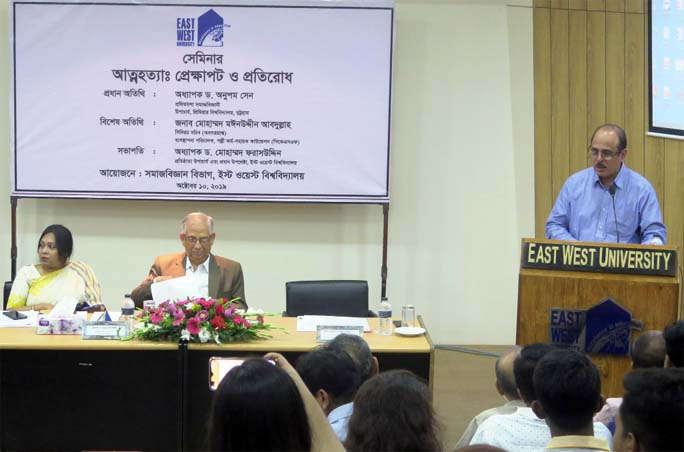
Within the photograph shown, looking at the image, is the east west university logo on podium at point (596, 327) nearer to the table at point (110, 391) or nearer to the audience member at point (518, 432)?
the table at point (110, 391)

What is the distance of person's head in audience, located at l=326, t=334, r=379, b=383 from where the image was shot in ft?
10.1

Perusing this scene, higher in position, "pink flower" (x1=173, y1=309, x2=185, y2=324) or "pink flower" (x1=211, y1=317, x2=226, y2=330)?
"pink flower" (x1=173, y1=309, x2=185, y2=324)

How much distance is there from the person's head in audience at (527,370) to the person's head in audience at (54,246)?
9.66 ft

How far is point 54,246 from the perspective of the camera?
4844mm

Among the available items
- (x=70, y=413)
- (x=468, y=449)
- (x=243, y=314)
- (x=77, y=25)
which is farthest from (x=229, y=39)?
(x=468, y=449)

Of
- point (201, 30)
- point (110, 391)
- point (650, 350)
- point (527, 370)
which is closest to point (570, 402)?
point (527, 370)

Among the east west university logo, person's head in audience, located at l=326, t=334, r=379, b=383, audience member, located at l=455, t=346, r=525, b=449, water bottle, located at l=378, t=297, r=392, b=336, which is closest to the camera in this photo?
audience member, located at l=455, t=346, r=525, b=449

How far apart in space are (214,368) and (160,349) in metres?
0.29

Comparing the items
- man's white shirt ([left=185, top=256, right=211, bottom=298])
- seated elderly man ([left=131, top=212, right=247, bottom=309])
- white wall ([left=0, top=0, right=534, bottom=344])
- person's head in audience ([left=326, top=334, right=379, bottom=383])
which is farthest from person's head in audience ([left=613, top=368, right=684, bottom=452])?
white wall ([left=0, top=0, right=534, bottom=344])

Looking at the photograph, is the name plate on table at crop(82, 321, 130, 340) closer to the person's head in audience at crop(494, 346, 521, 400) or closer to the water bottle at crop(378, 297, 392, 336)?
the water bottle at crop(378, 297, 392, 336)

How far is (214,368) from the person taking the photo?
12.4ft

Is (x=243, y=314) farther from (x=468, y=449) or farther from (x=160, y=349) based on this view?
(x=468, y=449)

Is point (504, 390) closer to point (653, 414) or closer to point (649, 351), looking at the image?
point (649, 351)

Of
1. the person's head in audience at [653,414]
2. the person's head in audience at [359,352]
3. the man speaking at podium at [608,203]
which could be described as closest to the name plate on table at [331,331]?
the person's head in audience at [359,352]
